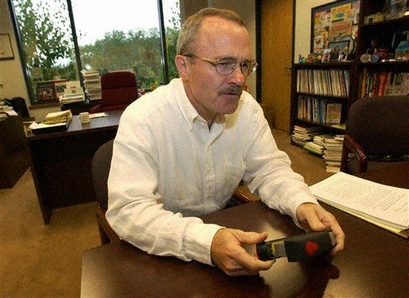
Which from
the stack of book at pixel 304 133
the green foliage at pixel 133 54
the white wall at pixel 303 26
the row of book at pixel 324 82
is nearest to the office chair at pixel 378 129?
the row of book at pixel 324 82

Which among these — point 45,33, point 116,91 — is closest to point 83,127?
point 116,91

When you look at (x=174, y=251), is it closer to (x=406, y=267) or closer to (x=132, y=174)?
(x=132, y=174)

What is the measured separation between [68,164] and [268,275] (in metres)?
2.30

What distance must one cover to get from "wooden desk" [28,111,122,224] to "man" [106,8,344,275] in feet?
4.74

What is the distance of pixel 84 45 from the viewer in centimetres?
487

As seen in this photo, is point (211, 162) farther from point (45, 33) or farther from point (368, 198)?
point (45, 33)

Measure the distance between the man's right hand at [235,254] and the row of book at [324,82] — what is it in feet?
9.30

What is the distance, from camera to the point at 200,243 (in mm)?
645

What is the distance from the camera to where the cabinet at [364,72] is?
254cm

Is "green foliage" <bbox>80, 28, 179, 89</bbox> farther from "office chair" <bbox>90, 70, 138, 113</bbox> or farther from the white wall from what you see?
the white wall

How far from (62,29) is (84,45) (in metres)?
0.38

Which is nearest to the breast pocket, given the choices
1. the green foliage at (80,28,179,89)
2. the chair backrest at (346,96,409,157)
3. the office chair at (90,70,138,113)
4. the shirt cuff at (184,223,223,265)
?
the shirt cuff at (184,223,223,265)

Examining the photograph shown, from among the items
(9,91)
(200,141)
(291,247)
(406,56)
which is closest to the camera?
(291,247)

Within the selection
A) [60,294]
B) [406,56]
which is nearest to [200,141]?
[60,294]
